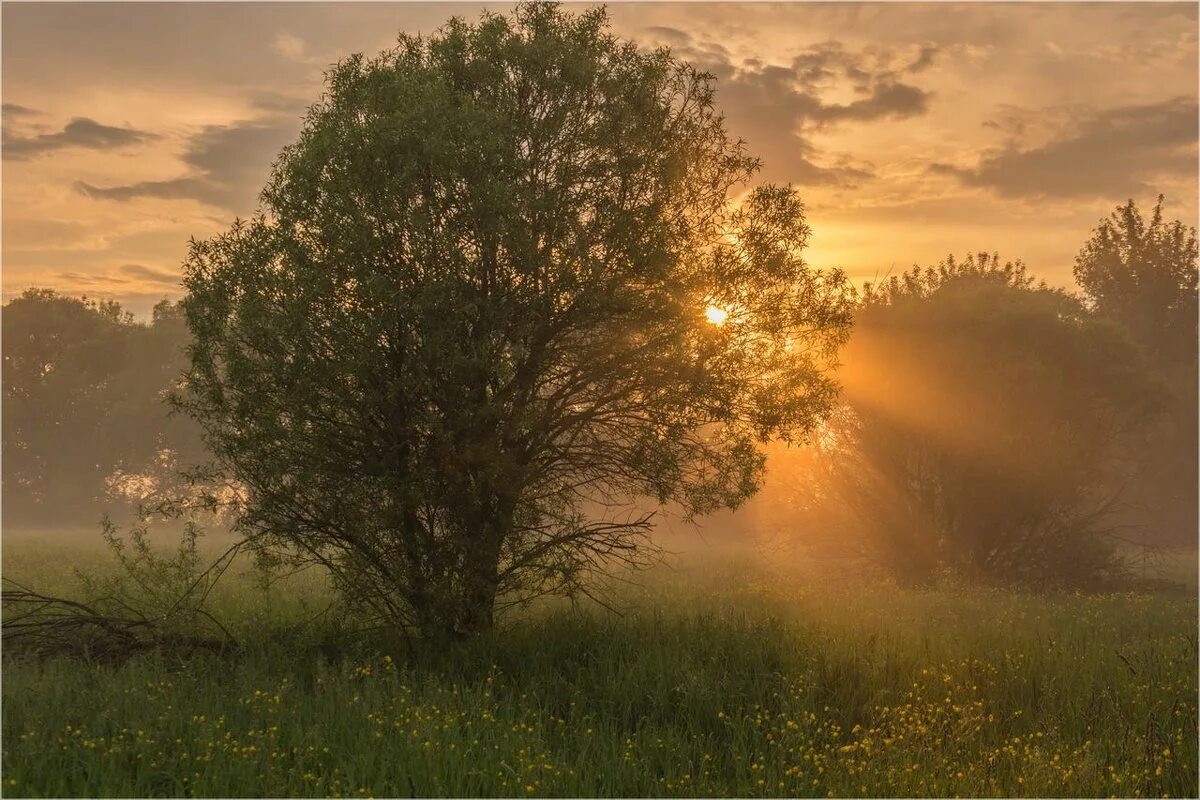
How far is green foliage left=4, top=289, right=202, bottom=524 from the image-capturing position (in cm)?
6494

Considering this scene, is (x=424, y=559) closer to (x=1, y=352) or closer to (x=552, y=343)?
(x=552, y=343)

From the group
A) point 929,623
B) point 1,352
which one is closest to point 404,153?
point 929,623

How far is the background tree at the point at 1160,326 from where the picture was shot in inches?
1743

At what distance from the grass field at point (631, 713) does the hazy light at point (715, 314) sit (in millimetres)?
4812

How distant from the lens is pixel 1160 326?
47.1 metres

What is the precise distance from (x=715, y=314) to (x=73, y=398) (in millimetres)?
63871

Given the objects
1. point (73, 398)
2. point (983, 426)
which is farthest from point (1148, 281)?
→ point (73, 398)

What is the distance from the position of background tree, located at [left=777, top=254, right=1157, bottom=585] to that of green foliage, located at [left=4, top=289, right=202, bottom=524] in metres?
49.3

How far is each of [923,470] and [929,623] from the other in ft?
42.2

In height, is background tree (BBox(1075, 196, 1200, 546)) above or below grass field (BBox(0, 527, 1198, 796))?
above

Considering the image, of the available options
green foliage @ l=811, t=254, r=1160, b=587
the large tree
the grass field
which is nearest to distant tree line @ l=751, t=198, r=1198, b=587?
green foliage @ l=811, t=254, r=1160, b=587

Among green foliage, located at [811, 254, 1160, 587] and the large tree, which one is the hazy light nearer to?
the large tree

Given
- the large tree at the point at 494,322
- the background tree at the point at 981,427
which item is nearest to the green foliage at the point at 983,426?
the background tree at the point at 981,427

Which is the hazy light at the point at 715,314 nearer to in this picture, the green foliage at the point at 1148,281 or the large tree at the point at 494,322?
the large tree at the point at 494,322
